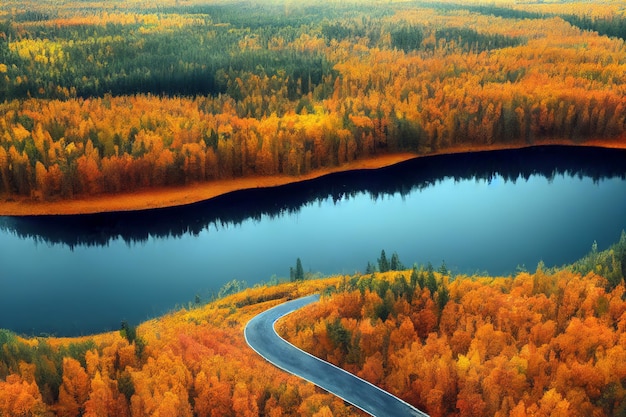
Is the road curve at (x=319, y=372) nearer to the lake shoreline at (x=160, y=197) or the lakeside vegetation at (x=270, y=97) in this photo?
the lake shoreline at (x=160, y=197)

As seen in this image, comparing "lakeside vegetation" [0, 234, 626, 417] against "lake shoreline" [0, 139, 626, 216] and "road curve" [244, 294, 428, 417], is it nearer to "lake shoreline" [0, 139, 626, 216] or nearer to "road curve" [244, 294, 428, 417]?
"road curve" [244, 294, 428, 417]

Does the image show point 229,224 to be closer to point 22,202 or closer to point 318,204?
point 318,204

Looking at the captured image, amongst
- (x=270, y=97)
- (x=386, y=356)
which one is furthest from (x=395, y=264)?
(x=270, y=97)

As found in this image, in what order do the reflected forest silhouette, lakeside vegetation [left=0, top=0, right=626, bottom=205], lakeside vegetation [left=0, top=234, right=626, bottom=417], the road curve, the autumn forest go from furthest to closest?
lakeside vegetation [left=0, top=0, right=626, bottom=205] < the reflected forest silhouette < the autumn forest < the road curve < lakeside vegetation [left=0, top=234, right=626, bottom=417]

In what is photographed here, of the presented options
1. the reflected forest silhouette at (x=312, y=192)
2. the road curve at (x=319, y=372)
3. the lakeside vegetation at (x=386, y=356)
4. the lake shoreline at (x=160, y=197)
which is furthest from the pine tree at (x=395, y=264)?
the lake shoreline at (x=160, y=197)

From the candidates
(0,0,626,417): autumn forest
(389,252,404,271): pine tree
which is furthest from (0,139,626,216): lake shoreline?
(389,252,404,271): pine tree

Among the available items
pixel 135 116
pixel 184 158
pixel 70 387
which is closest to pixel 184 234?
pixel 184 158
